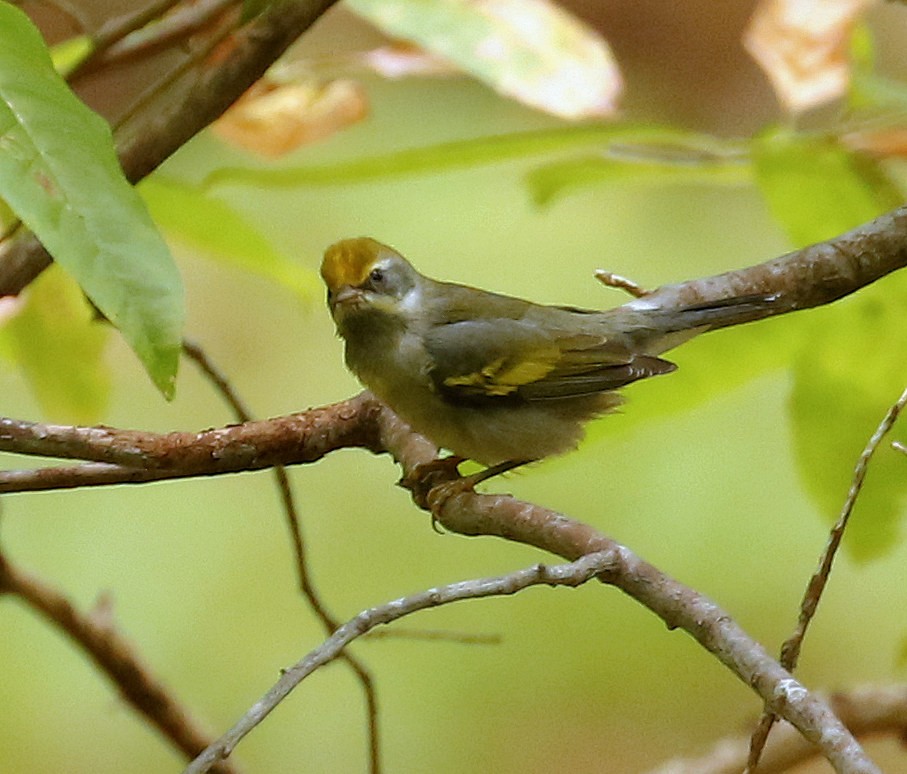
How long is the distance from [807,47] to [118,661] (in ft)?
5.07

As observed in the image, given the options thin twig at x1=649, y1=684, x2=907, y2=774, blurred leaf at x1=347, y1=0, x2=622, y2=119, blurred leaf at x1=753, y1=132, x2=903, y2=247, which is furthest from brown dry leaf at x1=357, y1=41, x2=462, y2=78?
thin twig at x1=649, y1=684, x2=907, y2=774

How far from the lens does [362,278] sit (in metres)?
2.16

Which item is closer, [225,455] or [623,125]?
[225,455]

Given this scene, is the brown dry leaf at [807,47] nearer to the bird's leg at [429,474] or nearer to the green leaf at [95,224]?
the bird's leg at [429,474]

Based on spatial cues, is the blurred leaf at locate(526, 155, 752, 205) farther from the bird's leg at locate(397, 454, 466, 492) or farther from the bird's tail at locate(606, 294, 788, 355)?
the bird's leg at locate(397, 454, 466, 492)

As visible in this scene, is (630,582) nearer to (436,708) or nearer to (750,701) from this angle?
(436,708)

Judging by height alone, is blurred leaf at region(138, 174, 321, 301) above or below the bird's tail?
above

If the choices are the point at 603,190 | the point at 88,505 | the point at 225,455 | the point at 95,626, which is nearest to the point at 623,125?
the point at 225,455

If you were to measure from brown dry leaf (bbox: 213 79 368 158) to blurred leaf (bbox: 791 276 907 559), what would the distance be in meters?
0.90

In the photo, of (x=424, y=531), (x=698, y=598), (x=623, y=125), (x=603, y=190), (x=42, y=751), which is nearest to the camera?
(x=698, y=598)

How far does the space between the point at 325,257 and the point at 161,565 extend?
1987 millimetres

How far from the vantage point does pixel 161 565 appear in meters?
3.85

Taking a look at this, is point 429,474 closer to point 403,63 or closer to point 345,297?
point 345,297

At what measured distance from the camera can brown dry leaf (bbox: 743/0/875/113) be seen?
6.50 ft
